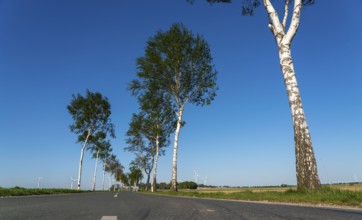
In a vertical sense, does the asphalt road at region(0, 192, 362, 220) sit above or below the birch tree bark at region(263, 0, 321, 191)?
below

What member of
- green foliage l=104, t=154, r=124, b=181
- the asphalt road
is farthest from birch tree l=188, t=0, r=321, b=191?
green foliage l=104, t=154, r=124, b=181

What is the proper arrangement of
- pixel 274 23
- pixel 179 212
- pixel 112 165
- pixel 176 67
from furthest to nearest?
pixel 112 165, pixel 176 67, pixel 274 23, pixel 179 212

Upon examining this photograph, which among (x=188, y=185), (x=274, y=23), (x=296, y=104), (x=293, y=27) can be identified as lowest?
(x=188, y=185)

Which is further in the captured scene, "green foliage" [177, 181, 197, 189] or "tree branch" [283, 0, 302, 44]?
"green foliage" [177, 181, 197, 189]

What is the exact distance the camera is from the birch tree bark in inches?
377

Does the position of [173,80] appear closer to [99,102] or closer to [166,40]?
[166,40]

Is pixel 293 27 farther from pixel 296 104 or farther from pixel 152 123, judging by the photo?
pixel 152 123

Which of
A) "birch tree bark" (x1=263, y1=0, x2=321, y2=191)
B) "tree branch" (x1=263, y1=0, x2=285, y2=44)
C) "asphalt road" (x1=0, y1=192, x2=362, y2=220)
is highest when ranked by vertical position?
"tree branch" (x1=263, y1=0, x2=285, y2=44)

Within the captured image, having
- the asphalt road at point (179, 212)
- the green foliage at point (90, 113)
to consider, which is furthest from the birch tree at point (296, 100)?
the green foliage at point (90, 113)

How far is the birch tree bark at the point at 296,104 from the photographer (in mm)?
9578

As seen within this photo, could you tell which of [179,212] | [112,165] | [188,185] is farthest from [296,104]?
[188,185]

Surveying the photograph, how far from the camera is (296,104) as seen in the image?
10664 mm

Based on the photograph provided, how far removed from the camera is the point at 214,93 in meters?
27.1

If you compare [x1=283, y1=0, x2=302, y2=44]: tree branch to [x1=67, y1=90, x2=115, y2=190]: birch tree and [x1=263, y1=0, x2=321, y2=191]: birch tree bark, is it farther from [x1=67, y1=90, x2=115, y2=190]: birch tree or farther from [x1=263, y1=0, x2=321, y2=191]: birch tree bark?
[x1=67, y1=90, x2=115, y2=190]: birch tree
